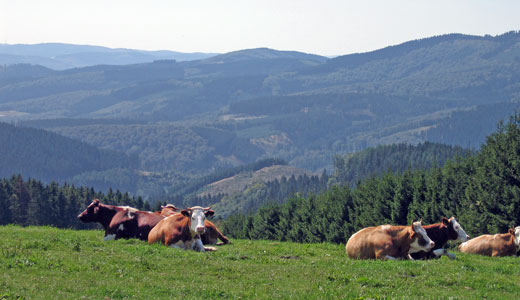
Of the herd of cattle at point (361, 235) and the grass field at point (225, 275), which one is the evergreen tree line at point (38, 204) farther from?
the grass field at point (225, 275)

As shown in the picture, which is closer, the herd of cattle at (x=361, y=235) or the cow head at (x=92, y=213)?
the herd of cattle at (x=361, y=235)

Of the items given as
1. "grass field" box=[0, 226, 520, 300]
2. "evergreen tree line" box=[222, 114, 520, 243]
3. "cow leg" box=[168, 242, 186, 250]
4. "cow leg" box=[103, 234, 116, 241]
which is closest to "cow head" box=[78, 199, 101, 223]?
"cow leg" box=[103, 234, 116, 241]

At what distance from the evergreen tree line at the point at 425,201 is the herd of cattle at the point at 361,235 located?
49.3 ft

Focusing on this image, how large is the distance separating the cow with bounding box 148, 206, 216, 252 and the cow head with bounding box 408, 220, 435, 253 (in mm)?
8328

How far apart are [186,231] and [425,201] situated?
38.5 metres

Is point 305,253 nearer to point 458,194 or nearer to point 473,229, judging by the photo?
point 473,229

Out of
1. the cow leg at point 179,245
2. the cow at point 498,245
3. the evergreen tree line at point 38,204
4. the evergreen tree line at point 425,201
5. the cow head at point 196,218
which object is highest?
the cow head at point 196,218

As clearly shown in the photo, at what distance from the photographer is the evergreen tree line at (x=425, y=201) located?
1820 inches

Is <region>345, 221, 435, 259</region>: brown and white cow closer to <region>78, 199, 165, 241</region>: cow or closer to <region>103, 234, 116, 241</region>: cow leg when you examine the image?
<region>78, 199, 165, 241</region>: cow

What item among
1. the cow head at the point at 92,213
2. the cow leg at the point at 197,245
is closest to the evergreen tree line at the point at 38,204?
the cow head at the point at 92,213

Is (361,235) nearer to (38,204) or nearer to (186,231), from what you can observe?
(186,231)

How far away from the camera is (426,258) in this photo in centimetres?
2562

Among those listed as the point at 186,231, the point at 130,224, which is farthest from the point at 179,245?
the point at 130,224

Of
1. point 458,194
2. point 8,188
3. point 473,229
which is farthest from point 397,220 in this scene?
point 8,188
